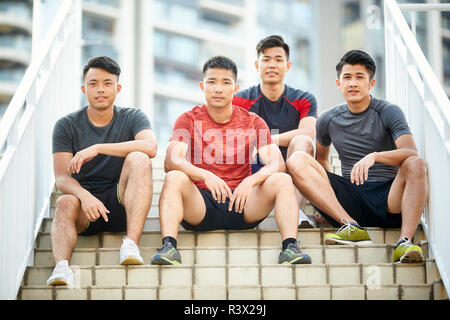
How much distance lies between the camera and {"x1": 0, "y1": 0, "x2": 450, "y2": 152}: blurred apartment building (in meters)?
46.3

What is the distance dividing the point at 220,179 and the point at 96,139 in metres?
0.73

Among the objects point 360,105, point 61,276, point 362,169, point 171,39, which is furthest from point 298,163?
point 171,39

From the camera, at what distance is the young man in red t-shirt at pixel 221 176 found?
3.20m

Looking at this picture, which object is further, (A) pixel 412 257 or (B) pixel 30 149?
(B) pixel 30 149

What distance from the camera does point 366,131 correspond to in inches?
144

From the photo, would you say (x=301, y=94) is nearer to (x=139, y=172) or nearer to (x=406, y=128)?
(x=406, y=128)

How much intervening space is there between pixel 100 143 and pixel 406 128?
1576 mm

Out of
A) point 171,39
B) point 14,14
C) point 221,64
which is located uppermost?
point 14,14

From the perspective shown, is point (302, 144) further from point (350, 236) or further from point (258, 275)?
point (258, 275)

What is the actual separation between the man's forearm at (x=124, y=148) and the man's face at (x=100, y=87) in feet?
0.93

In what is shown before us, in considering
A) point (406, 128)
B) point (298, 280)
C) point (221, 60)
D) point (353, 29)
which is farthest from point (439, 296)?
point (353, 29)

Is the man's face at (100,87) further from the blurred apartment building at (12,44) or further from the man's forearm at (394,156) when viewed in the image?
the blurred apartment building at (12,44)

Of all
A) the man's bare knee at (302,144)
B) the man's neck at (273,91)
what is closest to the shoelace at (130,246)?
the man's bare knee at (302,144)

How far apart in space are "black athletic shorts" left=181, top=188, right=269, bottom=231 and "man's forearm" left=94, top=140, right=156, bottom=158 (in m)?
0.33
